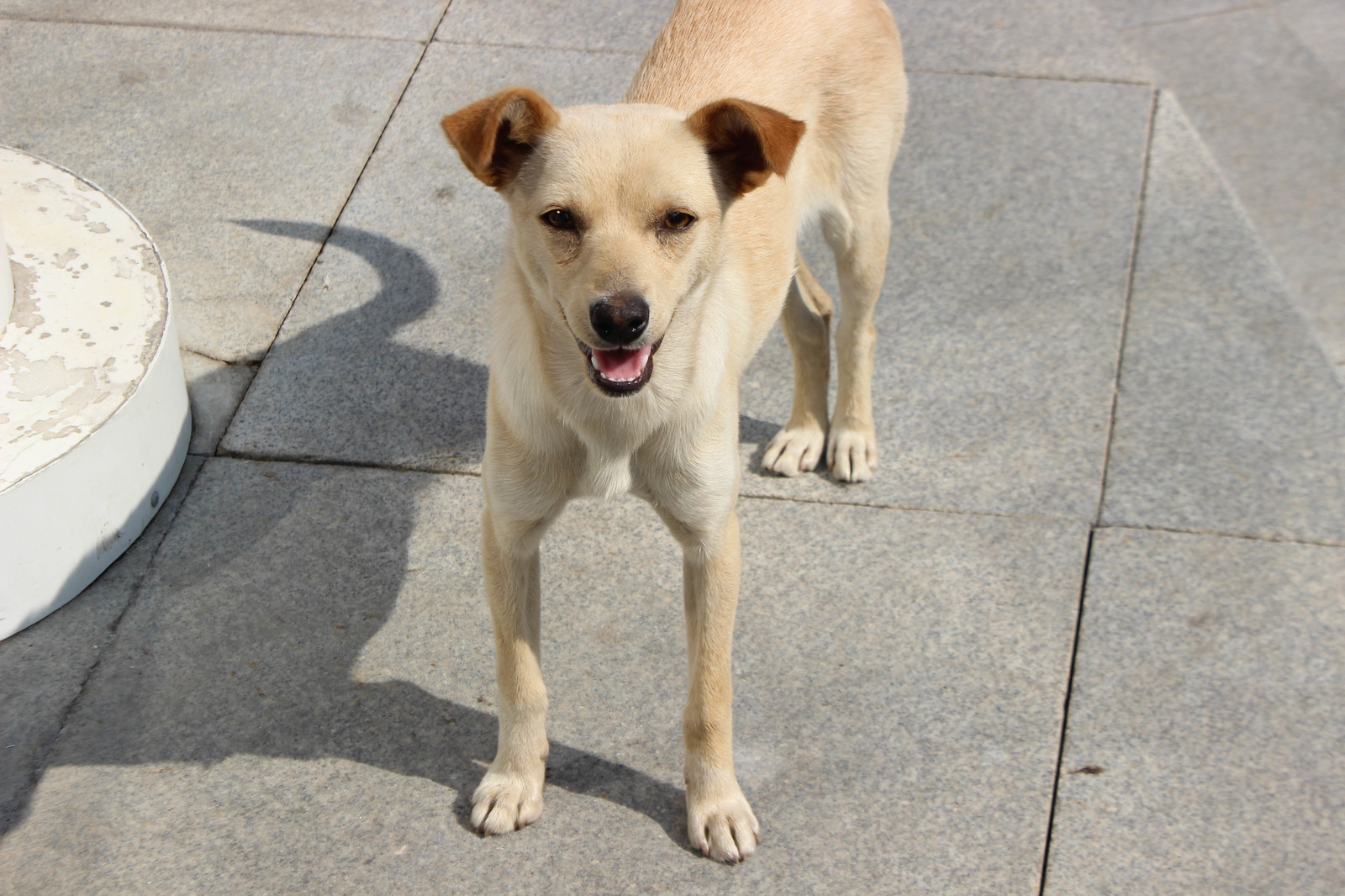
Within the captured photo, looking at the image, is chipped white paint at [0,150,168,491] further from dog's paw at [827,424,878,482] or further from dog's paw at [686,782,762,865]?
dog's paw at [827,424,878,482]

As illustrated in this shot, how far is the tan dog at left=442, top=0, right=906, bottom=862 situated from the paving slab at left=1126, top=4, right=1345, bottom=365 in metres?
2.65

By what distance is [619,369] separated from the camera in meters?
2.73

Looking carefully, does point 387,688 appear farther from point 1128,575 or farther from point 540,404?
point 1128,575

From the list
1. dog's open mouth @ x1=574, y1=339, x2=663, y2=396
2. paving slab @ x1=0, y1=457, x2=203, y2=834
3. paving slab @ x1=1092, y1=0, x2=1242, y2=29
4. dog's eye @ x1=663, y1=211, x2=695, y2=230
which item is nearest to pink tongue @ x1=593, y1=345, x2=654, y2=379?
dog's open mouth @ x1=574, y1=339, x2=663, y2=396

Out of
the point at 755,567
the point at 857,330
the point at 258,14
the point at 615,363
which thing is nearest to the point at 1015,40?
the point at 857,330

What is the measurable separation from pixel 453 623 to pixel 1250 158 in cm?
523

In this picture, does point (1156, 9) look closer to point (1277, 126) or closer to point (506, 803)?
point (1277, 126)

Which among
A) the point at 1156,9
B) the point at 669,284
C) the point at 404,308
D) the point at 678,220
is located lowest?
the point at 404,308

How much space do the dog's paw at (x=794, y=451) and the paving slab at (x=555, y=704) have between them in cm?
20

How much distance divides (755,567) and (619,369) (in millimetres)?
1581

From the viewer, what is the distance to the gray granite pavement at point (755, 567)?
3.30 meters

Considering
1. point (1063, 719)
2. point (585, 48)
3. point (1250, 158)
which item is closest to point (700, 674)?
point (1063, 719)

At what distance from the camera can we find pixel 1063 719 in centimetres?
361

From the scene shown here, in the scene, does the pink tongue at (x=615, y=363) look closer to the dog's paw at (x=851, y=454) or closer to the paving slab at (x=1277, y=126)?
the dog's paw at (x=851, y=454)
